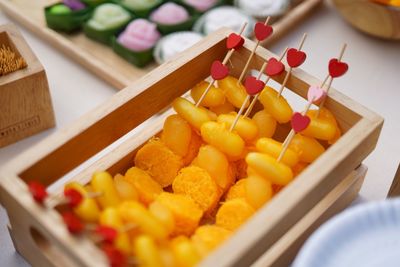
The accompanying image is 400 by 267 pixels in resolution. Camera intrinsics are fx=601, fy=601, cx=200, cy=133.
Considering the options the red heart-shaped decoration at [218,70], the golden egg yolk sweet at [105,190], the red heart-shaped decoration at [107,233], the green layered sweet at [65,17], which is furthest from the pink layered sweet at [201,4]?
the red heart-shaped decoration at [107,233]

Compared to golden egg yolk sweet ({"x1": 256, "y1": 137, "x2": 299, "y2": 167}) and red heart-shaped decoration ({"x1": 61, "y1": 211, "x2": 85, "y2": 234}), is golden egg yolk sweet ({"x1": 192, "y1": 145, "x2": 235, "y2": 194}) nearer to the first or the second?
golden egg yolk sweet ({"x1": 256, "y1": 137, "x2": 299, "y2": 167})

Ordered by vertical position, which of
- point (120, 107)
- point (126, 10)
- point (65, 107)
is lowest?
point (65, 107)

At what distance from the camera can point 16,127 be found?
1165 millimetres

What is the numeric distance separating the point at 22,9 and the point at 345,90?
0.81 m

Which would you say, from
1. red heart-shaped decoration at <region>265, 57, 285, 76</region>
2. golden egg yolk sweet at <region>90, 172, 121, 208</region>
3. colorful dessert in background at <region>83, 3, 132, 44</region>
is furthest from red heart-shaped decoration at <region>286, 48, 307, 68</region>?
colorful dessert in background at <region>83, 3, 132, 44</region>

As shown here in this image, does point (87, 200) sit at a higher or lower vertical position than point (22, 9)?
higher

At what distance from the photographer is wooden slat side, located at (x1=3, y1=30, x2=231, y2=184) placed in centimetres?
83

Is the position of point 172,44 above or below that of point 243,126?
below

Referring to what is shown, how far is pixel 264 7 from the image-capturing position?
146cm

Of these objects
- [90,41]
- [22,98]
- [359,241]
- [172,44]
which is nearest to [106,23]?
[90,41]

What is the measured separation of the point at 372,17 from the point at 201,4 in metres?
0.40

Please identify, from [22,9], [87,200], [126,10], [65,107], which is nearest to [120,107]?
[87,200]

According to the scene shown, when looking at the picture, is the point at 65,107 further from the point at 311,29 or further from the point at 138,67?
the point at 311,29

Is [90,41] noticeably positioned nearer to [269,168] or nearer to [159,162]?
[159,162]
